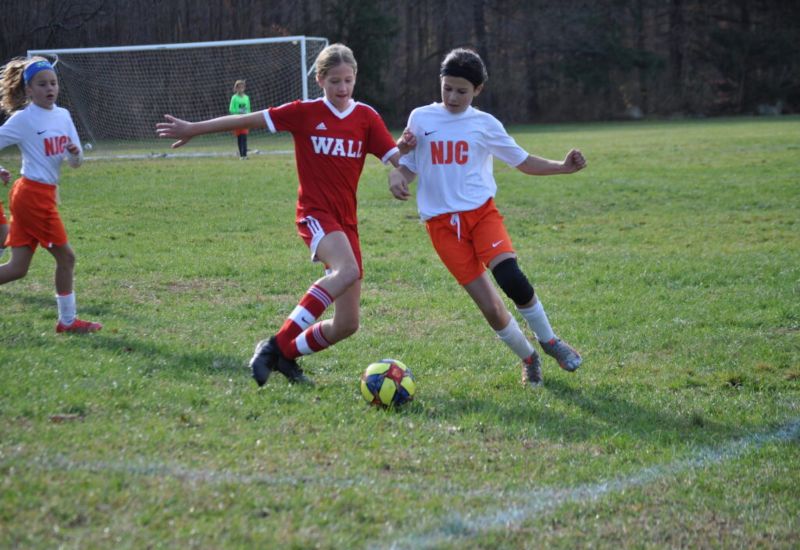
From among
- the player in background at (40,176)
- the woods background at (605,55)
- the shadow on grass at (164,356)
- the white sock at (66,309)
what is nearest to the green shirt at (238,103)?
the player in background at (40,176)

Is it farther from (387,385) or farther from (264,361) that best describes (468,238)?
(264,361)

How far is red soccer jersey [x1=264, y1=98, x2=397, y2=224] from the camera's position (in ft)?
18.6

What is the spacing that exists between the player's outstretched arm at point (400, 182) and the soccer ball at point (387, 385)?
1021 millimetres

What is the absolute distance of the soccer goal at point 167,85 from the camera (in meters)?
25.4

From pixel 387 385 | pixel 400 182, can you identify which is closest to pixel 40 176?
pixel 400 182

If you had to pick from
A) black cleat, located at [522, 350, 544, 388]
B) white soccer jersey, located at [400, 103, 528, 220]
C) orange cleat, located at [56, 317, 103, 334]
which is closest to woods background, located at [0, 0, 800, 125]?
orange cleat, located at [56, 317, 103, 334]

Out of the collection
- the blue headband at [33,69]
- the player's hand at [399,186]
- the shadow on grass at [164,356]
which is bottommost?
the shadow on grass at [164,356]

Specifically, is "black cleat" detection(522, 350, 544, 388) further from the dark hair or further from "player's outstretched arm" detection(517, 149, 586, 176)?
the dark hair

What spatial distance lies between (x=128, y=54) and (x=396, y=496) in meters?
27.2

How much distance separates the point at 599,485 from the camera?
4.07 meters

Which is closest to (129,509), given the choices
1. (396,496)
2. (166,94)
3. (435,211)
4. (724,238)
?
(396,496)

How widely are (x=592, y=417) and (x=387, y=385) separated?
112 centimetres

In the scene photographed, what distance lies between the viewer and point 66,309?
6.84m

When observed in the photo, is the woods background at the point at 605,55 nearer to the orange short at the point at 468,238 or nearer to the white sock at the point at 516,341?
the orange short at the point at 468,238
